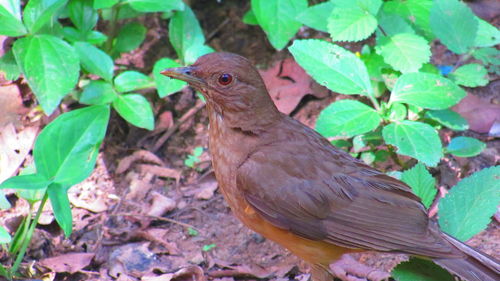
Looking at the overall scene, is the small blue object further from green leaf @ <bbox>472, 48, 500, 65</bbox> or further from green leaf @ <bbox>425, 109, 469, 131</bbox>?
green leaf @ <bbox>425, 109, 469, 131</bbox>

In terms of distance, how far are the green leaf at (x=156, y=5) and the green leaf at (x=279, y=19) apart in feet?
2.11

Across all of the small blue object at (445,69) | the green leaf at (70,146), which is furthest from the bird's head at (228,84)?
the small blue object at (445,69)

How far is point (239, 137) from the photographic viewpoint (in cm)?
471

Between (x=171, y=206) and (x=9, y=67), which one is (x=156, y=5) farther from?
(x=171, y=206)

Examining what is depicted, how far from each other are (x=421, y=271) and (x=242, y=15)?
3.46 m

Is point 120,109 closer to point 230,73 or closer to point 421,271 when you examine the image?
point 230,73

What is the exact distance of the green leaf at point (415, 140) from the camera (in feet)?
16.3

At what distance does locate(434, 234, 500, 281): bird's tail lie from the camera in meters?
4.33

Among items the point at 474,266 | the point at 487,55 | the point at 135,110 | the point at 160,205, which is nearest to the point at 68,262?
the point at 160,205

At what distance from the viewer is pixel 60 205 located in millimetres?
4645

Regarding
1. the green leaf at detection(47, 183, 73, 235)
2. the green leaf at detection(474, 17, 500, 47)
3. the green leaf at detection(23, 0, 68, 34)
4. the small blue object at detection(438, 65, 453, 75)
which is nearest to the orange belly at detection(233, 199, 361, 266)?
the green leaf at detection(47, 183, 73, 235)

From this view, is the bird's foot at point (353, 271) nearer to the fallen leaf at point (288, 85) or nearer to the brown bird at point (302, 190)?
the brown bird at point (302, 190)

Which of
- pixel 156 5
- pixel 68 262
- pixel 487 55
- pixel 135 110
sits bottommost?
pixel 68 262

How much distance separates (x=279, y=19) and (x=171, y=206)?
169 cm
